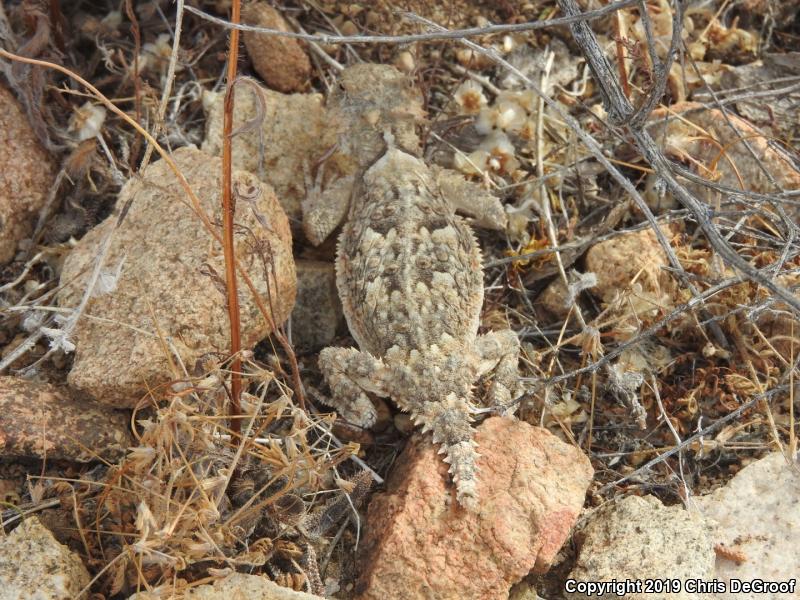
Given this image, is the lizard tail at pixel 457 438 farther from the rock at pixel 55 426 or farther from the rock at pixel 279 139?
the rock at pixel 279 139

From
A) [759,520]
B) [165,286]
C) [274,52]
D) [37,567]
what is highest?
[274,52]

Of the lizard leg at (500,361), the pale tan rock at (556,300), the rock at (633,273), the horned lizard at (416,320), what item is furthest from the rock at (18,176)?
the rock at (633,273)

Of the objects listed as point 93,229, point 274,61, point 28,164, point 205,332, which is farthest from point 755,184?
point 28,164

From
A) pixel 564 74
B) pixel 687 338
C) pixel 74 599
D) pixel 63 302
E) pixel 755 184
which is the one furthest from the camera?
pixel 564 74

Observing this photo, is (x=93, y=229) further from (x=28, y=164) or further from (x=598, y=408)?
(x=598, y=408)

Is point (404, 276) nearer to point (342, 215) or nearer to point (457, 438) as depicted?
point (342, 215)

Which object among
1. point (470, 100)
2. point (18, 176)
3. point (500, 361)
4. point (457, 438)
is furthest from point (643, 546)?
point (18, 176)

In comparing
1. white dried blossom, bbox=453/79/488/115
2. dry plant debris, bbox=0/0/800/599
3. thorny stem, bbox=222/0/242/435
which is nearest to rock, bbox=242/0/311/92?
dry plant debris, bbox=0/0/800/599
